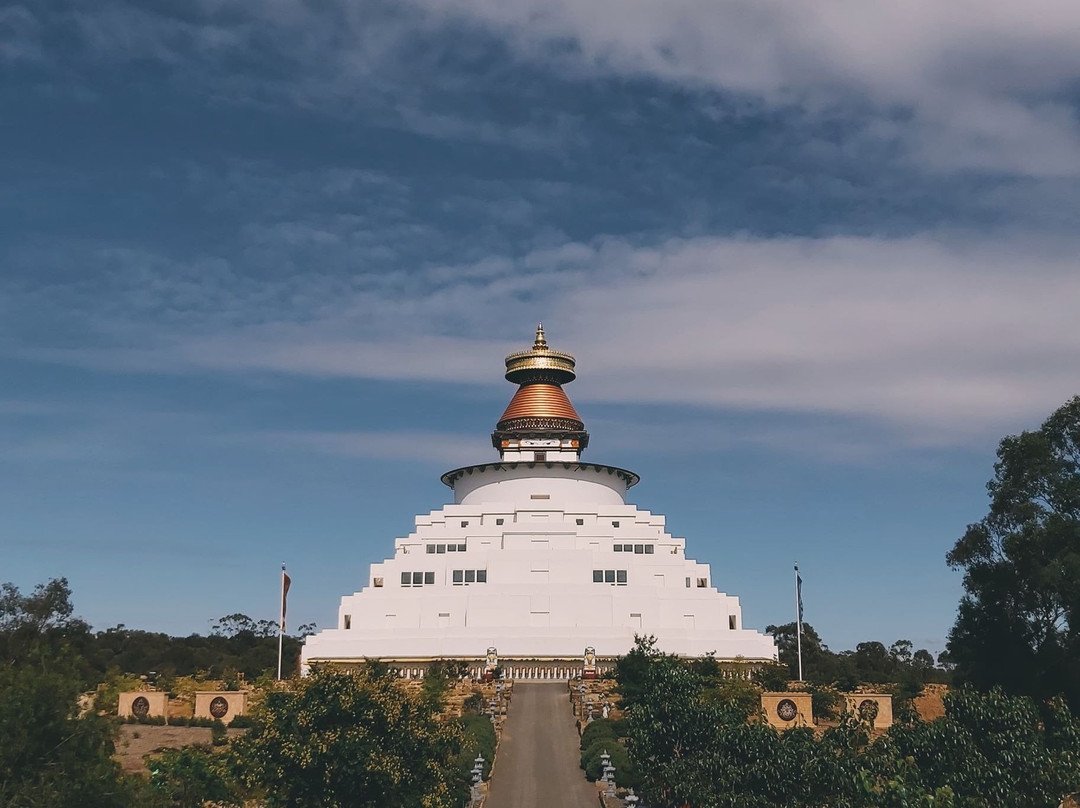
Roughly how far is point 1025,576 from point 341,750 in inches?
1112

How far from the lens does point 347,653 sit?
5956cm

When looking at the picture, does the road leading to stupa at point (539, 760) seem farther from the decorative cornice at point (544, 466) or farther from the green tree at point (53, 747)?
the decorative cornice at point (544, 466)

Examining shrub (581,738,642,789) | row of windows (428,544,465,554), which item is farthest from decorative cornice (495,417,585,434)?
shrub (581,738,642,789)

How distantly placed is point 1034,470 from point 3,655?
2130 inches

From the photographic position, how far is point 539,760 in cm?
3644

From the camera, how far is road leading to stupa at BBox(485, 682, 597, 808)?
3161 centimetres

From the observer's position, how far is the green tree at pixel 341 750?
2259 cm

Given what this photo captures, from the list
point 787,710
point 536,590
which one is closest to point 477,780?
point 787,710

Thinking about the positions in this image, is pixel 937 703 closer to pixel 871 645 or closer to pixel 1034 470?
pixel 1034 470

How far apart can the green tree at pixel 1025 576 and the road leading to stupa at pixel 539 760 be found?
1616cm

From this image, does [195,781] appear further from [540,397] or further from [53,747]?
[540,397]

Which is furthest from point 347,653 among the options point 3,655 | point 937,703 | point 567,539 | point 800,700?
point 937,703

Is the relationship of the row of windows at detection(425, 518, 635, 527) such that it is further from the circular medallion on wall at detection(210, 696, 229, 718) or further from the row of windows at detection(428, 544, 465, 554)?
the circular medallion on wall at detection(210, 696, 229, 718)

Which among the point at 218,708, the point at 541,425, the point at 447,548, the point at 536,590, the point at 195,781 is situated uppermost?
the point at 541,425
